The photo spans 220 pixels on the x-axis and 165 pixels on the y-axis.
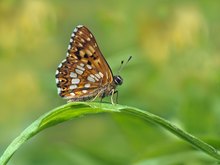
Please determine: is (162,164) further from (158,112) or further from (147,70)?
(147,70)

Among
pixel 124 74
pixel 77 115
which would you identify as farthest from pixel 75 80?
pixel 124 74

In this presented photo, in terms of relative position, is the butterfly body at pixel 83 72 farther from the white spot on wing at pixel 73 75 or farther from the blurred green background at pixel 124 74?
the blurred green background at pixel 124 74

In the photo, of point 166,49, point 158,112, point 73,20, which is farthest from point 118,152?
point 73,20

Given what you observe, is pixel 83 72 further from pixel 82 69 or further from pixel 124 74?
pixel 124 74

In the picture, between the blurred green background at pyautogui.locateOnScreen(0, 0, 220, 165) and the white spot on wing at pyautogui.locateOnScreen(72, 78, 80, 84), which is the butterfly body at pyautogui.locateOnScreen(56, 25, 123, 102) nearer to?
the white spot on wing at pyautogui.locateOnScreen(72, 78, 80, 84)

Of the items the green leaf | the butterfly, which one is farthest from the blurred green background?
the green leaf

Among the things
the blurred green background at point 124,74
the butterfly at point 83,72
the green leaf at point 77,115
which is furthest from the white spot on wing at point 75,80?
the green leaf at point 77,115
